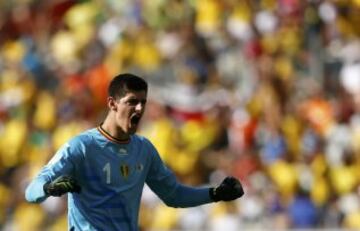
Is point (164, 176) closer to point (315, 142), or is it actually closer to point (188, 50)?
point (315, 142)

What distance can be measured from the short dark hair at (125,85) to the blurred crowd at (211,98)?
20.7ft

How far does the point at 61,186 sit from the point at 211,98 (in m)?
8.24

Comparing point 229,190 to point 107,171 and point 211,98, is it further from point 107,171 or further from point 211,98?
point 211,98

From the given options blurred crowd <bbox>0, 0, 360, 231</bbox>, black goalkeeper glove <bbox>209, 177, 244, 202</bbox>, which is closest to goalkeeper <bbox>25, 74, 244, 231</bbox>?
black goalkeeper glove <bbox>209, 177, 244, 202</bbox>

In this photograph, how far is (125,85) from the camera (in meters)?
7.22

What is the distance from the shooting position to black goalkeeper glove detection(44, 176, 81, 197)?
256 inches

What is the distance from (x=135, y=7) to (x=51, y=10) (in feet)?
4.69

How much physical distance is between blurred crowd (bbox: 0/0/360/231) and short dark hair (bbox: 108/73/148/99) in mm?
6307

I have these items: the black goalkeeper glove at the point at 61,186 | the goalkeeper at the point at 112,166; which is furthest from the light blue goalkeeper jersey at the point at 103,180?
the black goalkeeper glove at the point at 61,186

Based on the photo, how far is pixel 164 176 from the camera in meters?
7.68

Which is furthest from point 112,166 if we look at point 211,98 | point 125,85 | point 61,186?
point 211,98

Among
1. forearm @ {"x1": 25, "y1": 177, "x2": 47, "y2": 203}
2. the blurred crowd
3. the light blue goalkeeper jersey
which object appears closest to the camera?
forearm @ {"x1": 25, "y1": 177, "x2": 47, "y2": 203}

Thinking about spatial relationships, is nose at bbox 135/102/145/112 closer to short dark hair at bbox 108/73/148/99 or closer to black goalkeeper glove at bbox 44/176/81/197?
short dark hair at bbox 108/73/148/99

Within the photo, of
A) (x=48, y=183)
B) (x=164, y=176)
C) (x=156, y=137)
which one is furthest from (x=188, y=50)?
(x=48, y=183)
